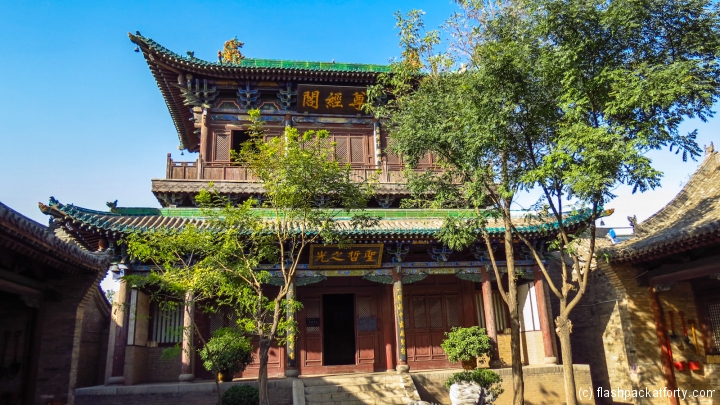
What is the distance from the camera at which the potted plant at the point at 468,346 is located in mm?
12117

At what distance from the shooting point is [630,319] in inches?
481

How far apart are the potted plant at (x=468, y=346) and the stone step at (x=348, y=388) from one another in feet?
5.08

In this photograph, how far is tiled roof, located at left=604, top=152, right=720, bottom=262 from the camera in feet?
31.9

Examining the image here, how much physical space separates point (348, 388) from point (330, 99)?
8.54 m

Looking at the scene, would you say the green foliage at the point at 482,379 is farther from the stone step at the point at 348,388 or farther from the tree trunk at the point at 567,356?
the tree trunk at the point at 567,356

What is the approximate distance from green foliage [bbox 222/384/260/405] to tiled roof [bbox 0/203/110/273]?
3378 millimetres

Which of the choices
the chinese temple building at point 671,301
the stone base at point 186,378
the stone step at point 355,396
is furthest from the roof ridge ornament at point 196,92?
the chinese temple building at point 671,301

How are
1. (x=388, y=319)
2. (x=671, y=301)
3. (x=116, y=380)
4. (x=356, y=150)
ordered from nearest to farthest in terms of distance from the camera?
(x=116, y=380) → (x=671, y=301) → (x=388, y=319) → (x=356, y=150)

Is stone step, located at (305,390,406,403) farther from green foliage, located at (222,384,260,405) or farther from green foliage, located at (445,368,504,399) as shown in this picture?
green foliage, located at (222,384,260,405)

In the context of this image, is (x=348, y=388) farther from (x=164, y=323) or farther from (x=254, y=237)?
(x=164, y=323)

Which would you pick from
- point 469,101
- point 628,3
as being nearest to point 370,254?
point 469,101

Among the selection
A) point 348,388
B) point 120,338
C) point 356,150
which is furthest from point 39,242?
point 356,150

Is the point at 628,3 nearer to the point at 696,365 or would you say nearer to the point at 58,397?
the point at 696,365

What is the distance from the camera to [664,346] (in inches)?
459
